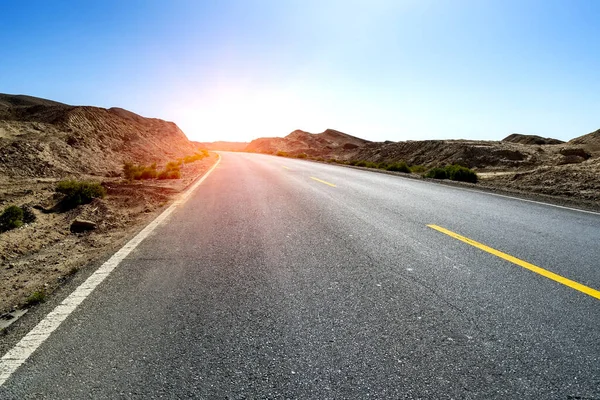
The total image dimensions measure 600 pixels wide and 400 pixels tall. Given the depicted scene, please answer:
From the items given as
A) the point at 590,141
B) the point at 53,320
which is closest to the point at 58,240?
the point at 53,320

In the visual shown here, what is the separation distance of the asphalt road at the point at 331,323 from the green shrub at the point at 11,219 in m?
3.09

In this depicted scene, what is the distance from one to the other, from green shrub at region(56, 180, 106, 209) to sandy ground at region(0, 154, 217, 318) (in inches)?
9.3

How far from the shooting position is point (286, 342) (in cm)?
224

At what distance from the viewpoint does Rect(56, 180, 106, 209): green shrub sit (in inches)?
300

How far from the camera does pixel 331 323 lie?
2467 millimetres

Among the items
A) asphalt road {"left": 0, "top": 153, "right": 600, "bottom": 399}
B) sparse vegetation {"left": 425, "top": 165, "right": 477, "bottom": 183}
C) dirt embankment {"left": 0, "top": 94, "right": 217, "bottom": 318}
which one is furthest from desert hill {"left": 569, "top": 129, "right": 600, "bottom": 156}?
dirt embankment {"left": 0, "top": 94, "right": 217, "bottom": 318}

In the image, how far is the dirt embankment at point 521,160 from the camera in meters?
11.4

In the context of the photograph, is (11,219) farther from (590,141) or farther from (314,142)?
(314,142)

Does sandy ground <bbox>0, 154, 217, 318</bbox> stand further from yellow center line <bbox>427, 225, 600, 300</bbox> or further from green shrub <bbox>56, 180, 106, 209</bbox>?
yellow center line <bbox>427, 225, 600, 300</bbox>

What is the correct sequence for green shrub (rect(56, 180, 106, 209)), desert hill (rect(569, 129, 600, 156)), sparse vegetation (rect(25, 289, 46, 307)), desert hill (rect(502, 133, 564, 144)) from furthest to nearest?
1. desert hill (rect(502, 133, 564, 144))
2. desert hill (rect(569, 129, 600, 156))
3. green shrub (rect(56, 180, 106, 209))
4. sparse vegetation (rect(25, 289, 46, 307))

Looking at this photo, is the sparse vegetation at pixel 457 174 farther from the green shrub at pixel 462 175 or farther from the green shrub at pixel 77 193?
the green shrub at pixel 77 193

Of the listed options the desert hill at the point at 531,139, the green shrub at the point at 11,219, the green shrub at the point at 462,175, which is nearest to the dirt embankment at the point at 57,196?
the green shrub at the point at 11,219

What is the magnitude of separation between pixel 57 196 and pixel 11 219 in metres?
2.12

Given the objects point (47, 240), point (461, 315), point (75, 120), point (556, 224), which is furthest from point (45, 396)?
point (75, 120)
